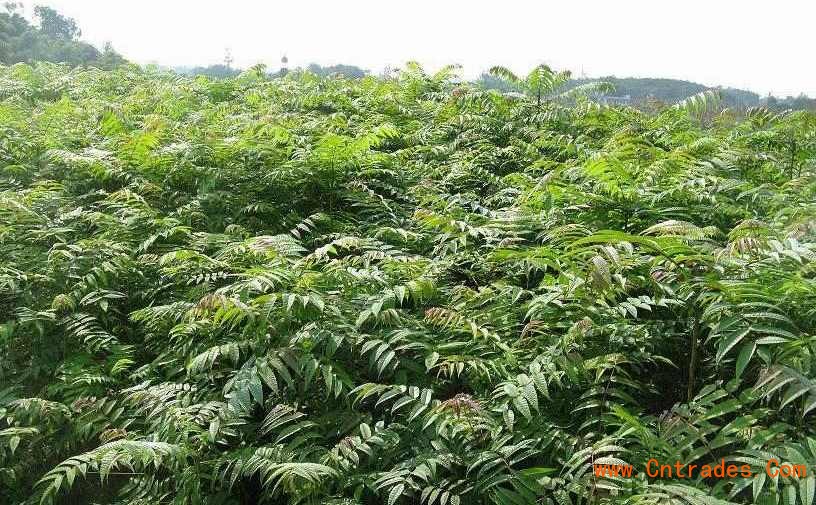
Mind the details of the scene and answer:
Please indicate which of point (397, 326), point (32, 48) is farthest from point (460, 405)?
point (32, 48)

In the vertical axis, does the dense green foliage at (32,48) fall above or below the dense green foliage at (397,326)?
above

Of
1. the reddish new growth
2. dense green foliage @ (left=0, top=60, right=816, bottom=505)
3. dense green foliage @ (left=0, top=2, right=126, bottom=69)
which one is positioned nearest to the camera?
dense green foliage @ (left=0, top=60, right=816, bottom=505)

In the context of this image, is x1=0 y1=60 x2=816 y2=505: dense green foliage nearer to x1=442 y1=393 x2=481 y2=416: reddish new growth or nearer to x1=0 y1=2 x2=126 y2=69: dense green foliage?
x1=442 y1=393 x2=481 y2=416: reddish new growth

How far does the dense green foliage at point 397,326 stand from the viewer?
220cm

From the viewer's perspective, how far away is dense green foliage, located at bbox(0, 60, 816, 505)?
2.20 metres

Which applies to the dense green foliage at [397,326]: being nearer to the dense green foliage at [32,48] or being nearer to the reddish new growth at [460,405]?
the reddish new growth at [460,405]

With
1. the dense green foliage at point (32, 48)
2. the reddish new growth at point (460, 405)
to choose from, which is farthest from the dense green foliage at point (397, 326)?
the dense green foliage at point (32, 48)

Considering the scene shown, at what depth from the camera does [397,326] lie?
293 centimetres

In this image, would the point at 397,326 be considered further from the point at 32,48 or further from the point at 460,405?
the point at 32,48

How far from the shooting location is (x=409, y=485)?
2148mm

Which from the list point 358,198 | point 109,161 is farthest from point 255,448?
point 109,161

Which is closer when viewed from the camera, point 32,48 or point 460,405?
point 460,405

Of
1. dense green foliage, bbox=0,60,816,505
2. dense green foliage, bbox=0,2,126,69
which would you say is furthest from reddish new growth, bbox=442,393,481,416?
dense green foliage, bbox=0,2,126,69

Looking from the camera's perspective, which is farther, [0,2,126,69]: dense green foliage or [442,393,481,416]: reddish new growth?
[0,2,126,69]: dense green foliage
